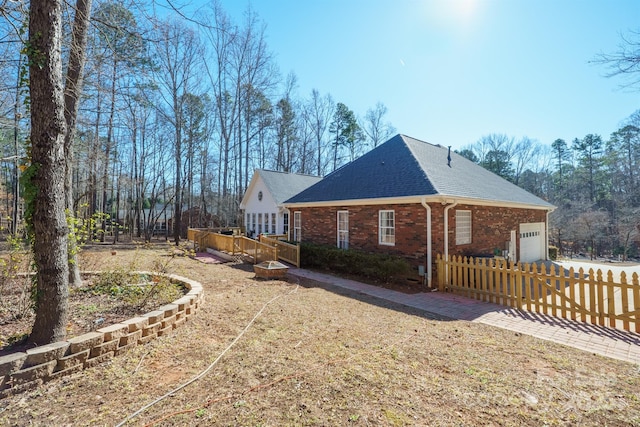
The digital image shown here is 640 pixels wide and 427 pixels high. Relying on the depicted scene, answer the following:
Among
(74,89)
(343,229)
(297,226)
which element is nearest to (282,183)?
(297,226)

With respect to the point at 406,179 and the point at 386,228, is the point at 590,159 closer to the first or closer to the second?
the point at 406,179

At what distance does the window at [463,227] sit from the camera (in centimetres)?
972

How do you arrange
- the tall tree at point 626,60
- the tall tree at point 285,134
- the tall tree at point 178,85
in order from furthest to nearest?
the tall tree at point 285,134 → the tall tree at point 178,85 → the tall tree at point 626,60

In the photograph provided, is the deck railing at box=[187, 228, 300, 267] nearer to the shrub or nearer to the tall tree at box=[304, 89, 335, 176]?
the shrub

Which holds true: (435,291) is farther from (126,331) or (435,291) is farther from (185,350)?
(126,331)

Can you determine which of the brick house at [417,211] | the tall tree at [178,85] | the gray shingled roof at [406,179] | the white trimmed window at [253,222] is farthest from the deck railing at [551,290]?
the tall tree at [178,85]

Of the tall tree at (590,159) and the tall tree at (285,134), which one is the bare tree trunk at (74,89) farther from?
the tall tree at (590,159)

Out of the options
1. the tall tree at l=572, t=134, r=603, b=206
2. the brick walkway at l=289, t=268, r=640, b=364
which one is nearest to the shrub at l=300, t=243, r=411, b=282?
the brick walkway at l=289, t=268, r=640, b=364

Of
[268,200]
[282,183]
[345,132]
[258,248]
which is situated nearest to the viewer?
[258,248]

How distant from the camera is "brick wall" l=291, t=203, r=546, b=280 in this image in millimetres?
9172

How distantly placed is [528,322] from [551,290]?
958 millimetres

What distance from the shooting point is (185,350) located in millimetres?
3934

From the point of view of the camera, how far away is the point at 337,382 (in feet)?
10.4

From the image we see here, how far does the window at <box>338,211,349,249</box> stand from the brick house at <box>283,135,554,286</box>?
40 millimetres
